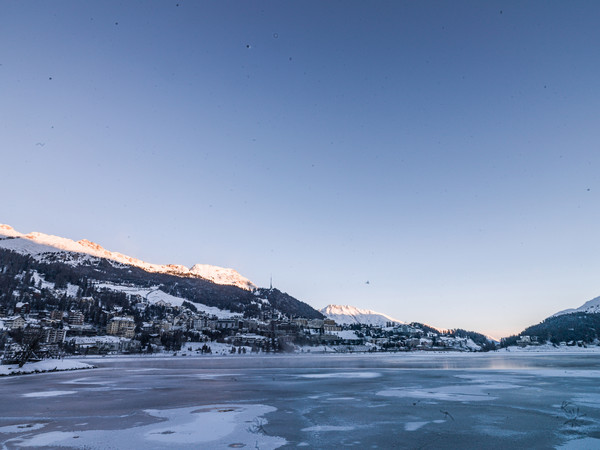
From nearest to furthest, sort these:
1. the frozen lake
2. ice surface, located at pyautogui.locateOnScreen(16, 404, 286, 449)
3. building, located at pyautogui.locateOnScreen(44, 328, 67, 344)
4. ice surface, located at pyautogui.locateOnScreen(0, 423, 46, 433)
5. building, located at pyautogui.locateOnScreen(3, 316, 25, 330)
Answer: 1. ice surface, located at pyautogui.locateOnScreen(16, 404, 286, 449)
2. the frozen lake
3. ice surface, located at pyautogui.locateOnScreen(0, 423, 46, 433)
4. building, located at pyautogui.locateOnScreen(44, 328, 67, 344)
5. building, located at pyautogui.locateOnScreen(3, 316, 25, 330)

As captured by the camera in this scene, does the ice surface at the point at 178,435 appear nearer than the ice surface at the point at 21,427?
Yes

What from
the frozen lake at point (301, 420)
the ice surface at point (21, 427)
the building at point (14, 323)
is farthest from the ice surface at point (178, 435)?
the building at point (14, 323)

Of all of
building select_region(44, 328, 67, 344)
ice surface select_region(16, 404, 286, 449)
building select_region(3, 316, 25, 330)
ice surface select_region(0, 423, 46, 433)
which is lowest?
building select_region(44, 328, 67, 344)

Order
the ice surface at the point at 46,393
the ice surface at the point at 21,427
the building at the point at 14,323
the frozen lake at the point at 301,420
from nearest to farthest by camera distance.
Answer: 1. the frozen lake at the point at 301,420
2. the ice surface at the point at 21,427
3. the ice surface at the point at 46,393
4. the building at the point at 14,323

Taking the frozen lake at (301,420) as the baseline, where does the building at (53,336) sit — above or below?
below

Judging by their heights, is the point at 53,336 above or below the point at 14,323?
below

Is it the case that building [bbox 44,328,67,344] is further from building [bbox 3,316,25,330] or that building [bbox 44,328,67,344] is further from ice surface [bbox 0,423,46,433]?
ice surface [bbox 0,423,46,433]

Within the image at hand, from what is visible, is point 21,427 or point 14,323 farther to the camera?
point 14,323

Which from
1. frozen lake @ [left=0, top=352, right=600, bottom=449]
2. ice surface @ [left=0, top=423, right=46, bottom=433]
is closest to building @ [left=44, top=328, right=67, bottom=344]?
frozen lake @ [left=0, top=352, right=600, bottom=449]

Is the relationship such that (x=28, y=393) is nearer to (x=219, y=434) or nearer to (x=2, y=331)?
(x=219, y=434)

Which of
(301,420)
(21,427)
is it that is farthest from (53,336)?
(301,420)

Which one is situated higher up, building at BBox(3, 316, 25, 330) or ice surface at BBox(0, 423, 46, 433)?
building at BBox(3, 316, 25, 330)

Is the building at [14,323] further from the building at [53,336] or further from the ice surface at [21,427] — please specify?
the ice surface at [21,427]

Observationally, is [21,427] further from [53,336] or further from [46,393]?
[53,336]
